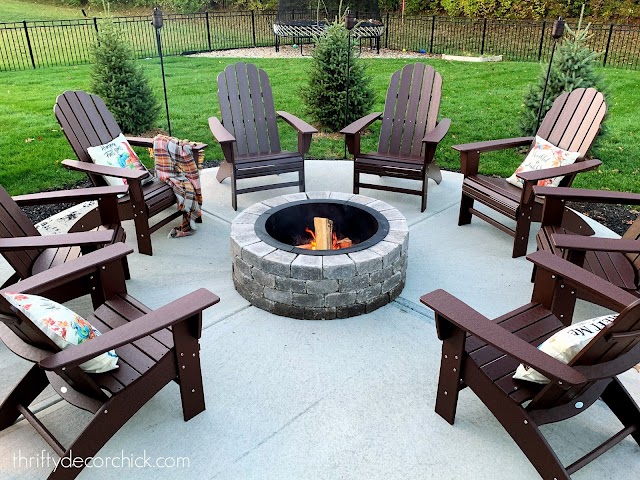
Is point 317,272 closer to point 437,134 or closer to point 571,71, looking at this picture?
point 437,134

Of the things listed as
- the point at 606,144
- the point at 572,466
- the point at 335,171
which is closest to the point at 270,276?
the point at 572,466

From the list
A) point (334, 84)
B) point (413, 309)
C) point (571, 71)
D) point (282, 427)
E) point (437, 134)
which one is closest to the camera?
point (282, 427)

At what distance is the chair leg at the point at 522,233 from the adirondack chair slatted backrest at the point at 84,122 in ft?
9.29

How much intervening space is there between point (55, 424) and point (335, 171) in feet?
11.2

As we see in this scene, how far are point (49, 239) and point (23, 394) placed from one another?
0.73m

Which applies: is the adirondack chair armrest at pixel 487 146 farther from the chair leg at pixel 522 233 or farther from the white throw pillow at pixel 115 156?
the white throw pillow at pixel 115 156

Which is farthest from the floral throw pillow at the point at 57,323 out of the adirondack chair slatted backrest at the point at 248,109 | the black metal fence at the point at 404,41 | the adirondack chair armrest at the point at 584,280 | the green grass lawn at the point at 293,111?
the black metal fence at the point at 404,41

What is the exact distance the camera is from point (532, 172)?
11.0 ft

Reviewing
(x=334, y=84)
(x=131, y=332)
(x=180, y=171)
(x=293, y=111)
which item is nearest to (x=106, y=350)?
(x=131, y=332)

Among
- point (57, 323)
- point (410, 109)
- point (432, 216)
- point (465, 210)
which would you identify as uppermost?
point (410, 109)

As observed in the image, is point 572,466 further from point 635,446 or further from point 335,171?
point 335,171

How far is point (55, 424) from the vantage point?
219 cm

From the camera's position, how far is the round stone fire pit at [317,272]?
282cm

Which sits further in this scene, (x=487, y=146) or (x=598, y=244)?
(x=487, y=146)
